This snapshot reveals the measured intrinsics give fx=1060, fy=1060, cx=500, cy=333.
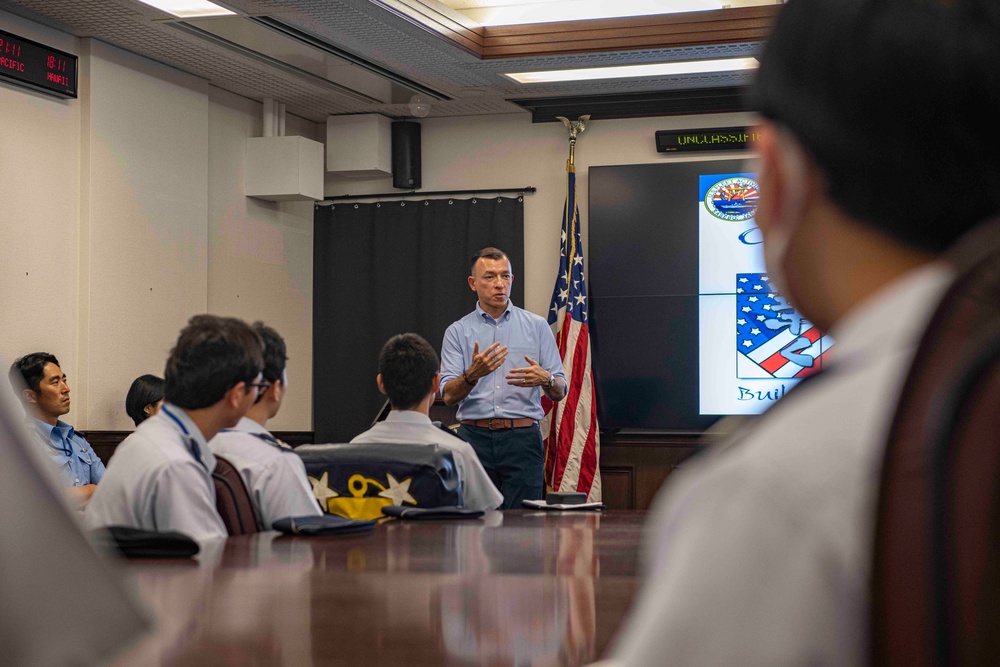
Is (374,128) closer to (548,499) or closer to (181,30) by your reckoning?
(181,30)

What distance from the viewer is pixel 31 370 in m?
4.62

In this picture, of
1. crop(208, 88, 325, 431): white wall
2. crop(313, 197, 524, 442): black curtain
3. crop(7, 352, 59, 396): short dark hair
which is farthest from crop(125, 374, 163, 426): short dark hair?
crop(313, 197, 524, 442): black curtain

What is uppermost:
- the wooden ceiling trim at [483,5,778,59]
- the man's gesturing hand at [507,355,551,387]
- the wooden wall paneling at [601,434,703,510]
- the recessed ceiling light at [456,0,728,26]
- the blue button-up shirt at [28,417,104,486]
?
the recessed ceiling light at [456,0,728,26]

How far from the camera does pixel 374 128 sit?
272 inches

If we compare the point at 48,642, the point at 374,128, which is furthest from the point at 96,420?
the point at 48,642

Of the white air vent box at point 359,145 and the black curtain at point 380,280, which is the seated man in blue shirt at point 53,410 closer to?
the black curtain at point 380,280

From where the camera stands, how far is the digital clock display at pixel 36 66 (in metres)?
4.89

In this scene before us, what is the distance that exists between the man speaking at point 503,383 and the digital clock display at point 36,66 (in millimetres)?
2211

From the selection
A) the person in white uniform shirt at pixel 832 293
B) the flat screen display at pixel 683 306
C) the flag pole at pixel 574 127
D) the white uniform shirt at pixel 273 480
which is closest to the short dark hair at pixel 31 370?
the white uniform shirt at pixel 273 480

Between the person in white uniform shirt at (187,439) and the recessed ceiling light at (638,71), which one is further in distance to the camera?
the recessed ceiling light at (638,71)

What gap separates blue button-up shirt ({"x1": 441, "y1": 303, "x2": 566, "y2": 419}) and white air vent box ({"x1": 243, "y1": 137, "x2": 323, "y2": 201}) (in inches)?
70.7

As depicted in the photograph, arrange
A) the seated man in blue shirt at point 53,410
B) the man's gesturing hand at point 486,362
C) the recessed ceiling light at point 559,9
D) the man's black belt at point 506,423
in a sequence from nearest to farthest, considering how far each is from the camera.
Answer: the seated man in blue shirt at point 53,410 → the man's gesturing hand at point 486,362 → the man's black belt at point 506,423 → the recessed ceiling light at point 559,9

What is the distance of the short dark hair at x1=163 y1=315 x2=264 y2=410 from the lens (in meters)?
2.37

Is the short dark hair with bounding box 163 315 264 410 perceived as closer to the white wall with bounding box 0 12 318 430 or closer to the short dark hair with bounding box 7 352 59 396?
the short dark hair with bounding box 7 352 59 396
